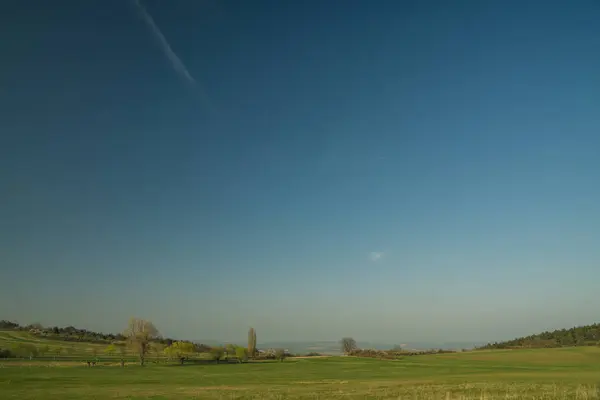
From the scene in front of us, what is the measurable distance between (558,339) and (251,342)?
344 feet

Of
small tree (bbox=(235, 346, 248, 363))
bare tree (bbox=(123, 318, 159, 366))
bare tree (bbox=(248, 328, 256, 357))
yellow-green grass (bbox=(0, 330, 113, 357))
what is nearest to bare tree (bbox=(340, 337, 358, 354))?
bare tree (bbox=(248, 328, 256, 357))

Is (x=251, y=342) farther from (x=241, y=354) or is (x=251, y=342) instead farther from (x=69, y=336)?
(x=69, y=336)

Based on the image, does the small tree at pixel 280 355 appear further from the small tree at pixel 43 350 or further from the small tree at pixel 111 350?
the small tree at pixel 43 350

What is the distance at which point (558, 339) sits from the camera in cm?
13950

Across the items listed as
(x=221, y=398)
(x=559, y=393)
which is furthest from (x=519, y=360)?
(x=221, y=398)

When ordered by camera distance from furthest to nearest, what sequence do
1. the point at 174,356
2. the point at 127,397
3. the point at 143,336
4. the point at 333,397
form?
the point at 174,356 < the point at 143,336 < the point at 127,397 < the point at 333,397

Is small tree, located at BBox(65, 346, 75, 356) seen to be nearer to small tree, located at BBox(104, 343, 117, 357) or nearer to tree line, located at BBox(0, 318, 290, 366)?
tree line, located at BBox(0, 318, 290, 366)

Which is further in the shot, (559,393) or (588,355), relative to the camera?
(588,355)

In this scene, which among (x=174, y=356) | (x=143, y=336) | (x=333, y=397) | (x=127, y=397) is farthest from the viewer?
(x=174, y=356)

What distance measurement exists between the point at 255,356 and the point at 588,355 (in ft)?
295

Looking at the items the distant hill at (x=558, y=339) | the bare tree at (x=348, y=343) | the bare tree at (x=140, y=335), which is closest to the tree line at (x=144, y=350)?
the bare tree at (x=140, y=335)

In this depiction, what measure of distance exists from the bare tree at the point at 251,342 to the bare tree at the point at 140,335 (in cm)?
3592

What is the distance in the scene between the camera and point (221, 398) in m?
34.6

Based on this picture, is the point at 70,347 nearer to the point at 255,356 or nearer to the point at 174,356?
the point at 174,356
